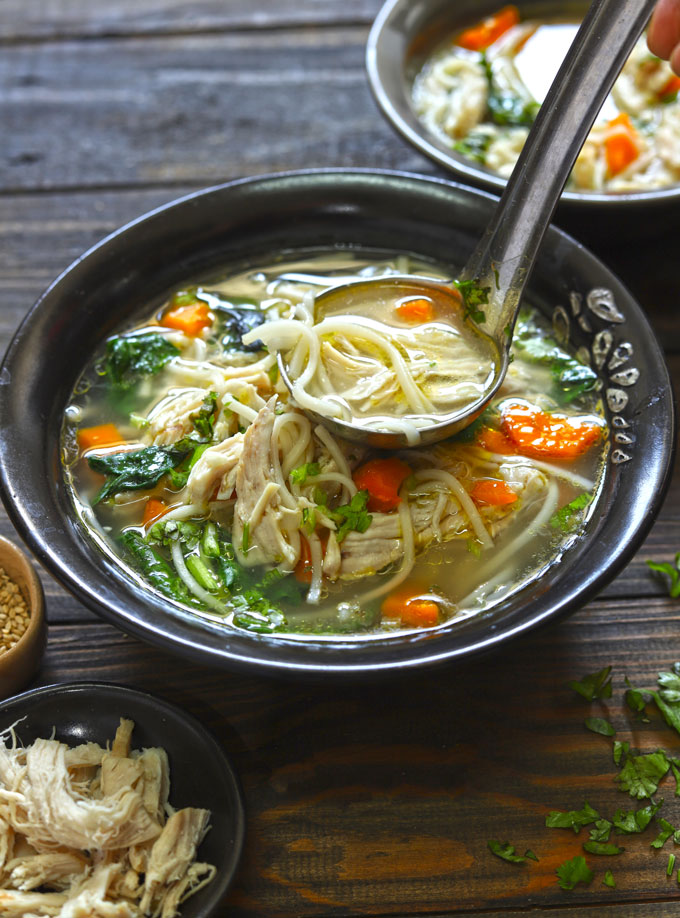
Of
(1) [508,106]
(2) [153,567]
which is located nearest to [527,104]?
(1) [508,106]

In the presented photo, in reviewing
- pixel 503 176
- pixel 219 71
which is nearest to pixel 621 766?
pixel 503 176

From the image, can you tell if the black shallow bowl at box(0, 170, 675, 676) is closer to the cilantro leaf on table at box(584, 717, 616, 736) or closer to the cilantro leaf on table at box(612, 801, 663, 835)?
the cilantro leaf on table at box(584, 717, 616, 736)

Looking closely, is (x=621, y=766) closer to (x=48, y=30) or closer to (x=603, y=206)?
(x=603, y=206)

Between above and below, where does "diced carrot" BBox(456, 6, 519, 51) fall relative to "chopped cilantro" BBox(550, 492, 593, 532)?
above

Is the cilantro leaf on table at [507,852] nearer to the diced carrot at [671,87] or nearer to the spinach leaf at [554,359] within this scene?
the spinach leaf at [554,359]

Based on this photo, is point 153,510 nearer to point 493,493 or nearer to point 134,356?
point 134,356

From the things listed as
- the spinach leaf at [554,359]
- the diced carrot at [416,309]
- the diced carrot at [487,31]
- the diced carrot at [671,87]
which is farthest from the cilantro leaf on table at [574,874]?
the diced carrot at [487,31]

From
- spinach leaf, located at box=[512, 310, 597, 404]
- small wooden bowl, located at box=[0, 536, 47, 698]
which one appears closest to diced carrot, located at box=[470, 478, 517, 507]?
spinach leaf, located at box=[512, 310, 597, 404]
